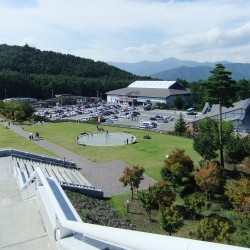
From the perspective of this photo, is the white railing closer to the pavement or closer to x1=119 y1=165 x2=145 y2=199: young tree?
the pavement

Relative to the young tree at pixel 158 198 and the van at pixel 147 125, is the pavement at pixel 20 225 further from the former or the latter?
the van at pixel 147 125

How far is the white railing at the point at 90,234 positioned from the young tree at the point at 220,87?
82.1 ft

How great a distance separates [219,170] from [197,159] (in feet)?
34.5

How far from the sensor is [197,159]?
37250 millimetres

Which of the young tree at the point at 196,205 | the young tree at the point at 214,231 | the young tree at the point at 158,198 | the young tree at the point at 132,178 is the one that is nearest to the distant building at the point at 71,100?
the young tree at the point at 132,178

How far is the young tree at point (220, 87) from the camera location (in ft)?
107

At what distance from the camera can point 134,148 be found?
43031mm

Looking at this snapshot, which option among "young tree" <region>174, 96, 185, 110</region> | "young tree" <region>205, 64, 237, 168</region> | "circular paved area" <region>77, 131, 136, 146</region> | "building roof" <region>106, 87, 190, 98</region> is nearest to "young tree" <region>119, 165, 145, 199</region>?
"young tree" <region>205, 64, 237, 168</region>

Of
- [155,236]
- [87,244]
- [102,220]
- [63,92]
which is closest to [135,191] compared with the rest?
[102,220]

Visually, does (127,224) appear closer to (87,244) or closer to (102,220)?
(102,220)

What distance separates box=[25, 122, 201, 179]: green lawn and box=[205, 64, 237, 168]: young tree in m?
6.85

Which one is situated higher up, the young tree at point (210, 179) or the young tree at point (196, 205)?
the young tree at point (210, 179)

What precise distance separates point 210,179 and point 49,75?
128 meters

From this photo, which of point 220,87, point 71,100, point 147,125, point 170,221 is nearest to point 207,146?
point 220,87
